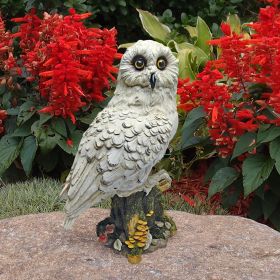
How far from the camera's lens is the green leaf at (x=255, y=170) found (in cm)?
378

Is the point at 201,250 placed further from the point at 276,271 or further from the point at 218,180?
the point at 218,180

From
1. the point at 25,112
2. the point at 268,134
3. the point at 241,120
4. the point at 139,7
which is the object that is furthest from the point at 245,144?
the point at 139,7

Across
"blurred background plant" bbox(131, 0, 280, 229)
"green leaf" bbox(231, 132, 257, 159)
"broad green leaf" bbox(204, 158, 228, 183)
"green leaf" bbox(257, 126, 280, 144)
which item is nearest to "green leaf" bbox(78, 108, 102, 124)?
"blurred background plant" bbox(131, 0, 280, 229)

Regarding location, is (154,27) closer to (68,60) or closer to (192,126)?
(192,126)

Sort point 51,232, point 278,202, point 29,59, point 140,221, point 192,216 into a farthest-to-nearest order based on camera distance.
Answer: point 29,59 < point 278,202 < point 192,216 < point 51,232 < point 140,221

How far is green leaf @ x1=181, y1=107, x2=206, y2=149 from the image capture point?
4180 mm

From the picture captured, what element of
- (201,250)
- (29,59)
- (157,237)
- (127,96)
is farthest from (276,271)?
(29,59)

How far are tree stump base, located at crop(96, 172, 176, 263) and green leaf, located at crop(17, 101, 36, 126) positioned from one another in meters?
1.50

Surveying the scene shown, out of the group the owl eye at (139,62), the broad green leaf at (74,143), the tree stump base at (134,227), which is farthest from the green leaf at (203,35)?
the owl eye at (139,62)

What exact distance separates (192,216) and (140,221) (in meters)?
0.80

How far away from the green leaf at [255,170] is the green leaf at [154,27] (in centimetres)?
230

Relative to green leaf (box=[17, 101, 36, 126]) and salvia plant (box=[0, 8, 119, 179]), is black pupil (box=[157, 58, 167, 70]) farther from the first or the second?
green leaf (box=[17, 101, 36, 126])

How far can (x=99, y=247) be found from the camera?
10.7ft

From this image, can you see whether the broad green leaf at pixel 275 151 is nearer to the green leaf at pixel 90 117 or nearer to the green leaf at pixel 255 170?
the green leaf at pixel 255 170
